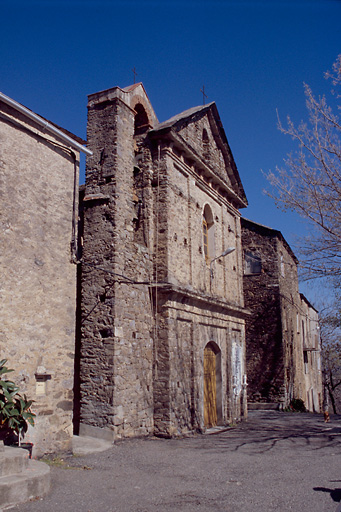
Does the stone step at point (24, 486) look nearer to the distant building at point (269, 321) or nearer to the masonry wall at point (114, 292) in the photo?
the masonry wall at point (114, 292)

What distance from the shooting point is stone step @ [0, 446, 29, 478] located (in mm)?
5638

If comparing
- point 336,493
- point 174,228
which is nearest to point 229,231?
point 174,228

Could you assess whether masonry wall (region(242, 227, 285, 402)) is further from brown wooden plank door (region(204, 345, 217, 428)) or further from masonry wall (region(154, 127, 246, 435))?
brown wooden plank door (region(204, 345, 217, 428))

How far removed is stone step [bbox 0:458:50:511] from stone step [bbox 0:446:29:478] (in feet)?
0.23

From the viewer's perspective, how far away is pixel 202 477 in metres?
7.17

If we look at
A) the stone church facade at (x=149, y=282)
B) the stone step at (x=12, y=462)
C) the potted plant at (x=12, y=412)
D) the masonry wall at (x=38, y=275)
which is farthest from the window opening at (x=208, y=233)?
the stone step at (x=12, y=462)

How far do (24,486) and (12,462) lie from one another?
36 cm

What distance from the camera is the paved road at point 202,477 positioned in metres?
5.64

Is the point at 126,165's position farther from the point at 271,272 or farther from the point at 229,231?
the point at 271,272

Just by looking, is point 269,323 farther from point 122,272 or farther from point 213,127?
point 122,272

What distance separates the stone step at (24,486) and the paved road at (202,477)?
131 millimetres

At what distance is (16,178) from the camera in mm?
7711

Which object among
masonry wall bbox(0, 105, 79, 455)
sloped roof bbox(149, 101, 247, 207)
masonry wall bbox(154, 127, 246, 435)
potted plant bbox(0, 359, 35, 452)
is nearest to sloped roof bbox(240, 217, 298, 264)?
sloped roof bbox(149, 101, 247, 207)

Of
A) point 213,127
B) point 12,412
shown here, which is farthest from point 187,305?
point 213,127
